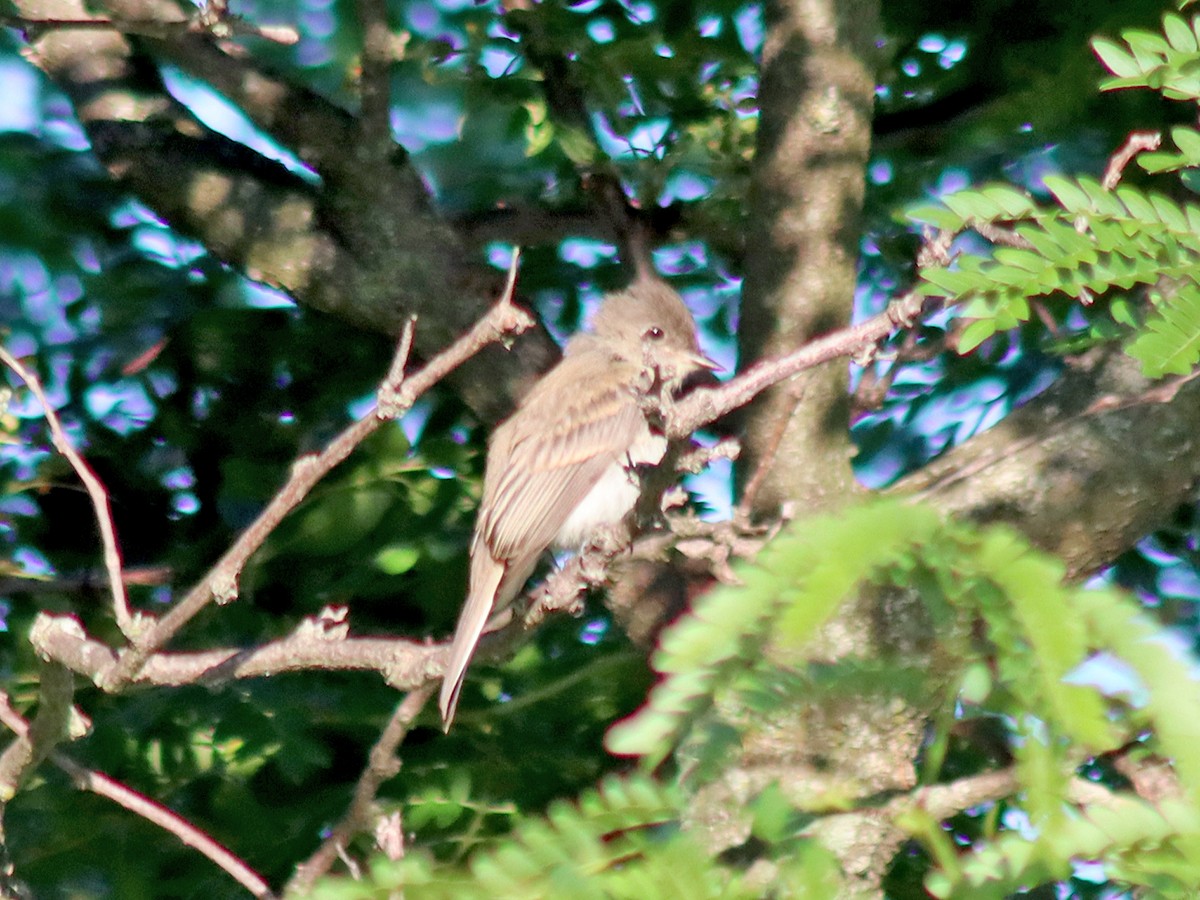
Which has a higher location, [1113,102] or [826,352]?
[826,352]

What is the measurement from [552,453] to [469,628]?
1.08 metres

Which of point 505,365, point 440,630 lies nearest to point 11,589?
point 440,630

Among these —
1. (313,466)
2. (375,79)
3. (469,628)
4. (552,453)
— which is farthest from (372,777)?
(375,79)

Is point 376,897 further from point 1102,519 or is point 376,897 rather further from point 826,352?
point 1102,519

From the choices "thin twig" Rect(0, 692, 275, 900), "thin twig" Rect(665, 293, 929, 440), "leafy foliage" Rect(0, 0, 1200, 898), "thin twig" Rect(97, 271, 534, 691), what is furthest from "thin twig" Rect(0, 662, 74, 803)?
"thin twig" Rect(665, 293, 929, 440)

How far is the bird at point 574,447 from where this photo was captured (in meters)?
4.57

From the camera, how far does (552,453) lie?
4.99 meters

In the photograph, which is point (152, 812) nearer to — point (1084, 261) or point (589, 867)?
point (589, 867)

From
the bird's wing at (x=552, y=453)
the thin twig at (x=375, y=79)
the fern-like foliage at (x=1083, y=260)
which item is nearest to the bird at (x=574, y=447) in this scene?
the bird's wing at (x=552, y=453)

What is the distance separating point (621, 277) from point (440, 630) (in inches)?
60.8

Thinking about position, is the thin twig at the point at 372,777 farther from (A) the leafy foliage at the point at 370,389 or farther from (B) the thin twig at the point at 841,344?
(B) the thin twig at the point at 841,344

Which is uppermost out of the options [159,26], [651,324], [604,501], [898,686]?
[159,26]

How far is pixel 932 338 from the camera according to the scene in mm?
4914

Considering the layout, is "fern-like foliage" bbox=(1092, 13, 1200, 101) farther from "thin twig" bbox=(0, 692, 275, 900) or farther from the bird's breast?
the bird's breast
